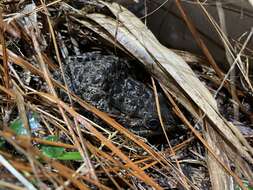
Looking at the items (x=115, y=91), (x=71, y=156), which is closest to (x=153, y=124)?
(x=115, y=91)

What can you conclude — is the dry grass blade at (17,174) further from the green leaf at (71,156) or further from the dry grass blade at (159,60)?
the dry grass blade at (159,60)

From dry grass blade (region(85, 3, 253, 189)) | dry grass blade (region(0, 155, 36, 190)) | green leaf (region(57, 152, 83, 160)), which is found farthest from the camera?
dry grass blade (region(85, 3, 253, 189))

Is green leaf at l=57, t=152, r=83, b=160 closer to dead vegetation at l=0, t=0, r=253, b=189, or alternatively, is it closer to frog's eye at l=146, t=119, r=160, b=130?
dead vegetation at l=0, t=0, r=253, b=189

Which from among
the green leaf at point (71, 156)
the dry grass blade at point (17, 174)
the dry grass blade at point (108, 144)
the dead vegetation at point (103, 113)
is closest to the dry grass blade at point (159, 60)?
the dead vegetation at point (103, 113)

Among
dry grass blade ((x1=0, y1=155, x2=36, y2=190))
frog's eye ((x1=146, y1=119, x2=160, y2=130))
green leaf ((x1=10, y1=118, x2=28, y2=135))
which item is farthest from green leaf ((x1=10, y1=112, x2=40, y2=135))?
frog's eye ((x1=146, y1=119, x2=160, y2=130))

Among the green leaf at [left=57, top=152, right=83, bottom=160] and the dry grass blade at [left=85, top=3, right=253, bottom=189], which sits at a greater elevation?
the dry grass blade at [left=85, top=3, right=253, bottom=189]
